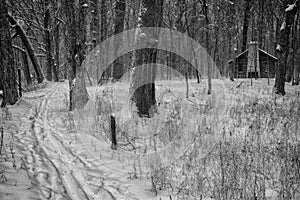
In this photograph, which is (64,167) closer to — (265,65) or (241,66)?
(241,66)

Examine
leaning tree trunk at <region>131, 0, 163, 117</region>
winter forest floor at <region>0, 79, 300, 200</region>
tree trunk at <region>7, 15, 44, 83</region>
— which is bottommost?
winter forest floor at <region>0, 79, 300, 200</region>

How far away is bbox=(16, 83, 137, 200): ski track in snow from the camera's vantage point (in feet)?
11.2

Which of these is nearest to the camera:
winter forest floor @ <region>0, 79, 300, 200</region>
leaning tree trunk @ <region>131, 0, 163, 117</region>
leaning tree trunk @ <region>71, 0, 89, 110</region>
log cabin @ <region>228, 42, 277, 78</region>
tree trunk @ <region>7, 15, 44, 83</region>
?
winter forest floor @ <region>0, 79, 300, 200</region>

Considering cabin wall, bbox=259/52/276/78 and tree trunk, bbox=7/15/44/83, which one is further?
cabin wall, bbox=259/52/276/78

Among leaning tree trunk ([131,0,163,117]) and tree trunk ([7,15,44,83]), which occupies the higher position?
tree trunk ([7,15,44,83])

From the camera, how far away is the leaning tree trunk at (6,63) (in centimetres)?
855

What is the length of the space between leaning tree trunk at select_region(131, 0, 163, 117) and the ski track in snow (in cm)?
213

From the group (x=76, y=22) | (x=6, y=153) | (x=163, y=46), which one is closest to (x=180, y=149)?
(x=6, y=153)

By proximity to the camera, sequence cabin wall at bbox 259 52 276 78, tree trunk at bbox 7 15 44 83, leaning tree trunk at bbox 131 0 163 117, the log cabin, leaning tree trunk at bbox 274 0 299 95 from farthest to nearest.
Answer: cabin wall at bbox 259 52 276 78 → the log cabin → leaning tree trunk at bbox 274 0 299 95 → tree trunk at bbox 7 15 44 83 → leaning tree trunk at bbox 131 0 163 117

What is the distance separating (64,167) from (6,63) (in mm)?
6440

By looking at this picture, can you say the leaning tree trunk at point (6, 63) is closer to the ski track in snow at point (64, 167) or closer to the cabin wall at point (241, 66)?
the ski track in snow at point (64, 167)

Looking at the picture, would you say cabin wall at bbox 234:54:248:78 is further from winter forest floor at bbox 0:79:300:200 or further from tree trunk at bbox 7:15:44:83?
winter forest floor at bbox 0:79:300:200

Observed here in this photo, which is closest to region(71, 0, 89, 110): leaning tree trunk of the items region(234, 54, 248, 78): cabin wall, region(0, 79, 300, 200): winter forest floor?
region(0, 79, 300, 200): winter forest floor

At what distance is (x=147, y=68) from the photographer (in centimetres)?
707
